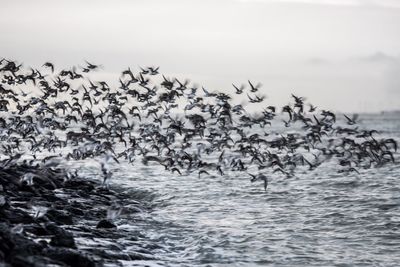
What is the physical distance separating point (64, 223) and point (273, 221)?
7661mm

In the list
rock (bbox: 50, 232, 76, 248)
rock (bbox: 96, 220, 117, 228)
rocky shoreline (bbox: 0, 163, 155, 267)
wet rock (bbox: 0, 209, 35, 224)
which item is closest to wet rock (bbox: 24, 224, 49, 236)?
rocky shoreline (bbox: 0, 163, 155, 267)

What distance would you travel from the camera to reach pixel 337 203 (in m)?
23.5

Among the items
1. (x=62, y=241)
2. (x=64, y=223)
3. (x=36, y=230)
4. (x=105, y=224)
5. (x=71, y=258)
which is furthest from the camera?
(x=105, y=224)

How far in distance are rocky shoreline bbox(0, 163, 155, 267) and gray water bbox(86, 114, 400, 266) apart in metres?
0.82

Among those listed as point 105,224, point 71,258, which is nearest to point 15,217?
point 105,224

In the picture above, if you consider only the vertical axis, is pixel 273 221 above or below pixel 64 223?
below

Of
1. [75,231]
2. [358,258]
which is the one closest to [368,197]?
[358,258]

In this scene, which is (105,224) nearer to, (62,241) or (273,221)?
(62,241)

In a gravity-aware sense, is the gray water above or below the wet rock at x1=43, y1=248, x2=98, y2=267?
below

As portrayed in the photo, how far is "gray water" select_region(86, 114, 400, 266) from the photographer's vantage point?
49.1ft

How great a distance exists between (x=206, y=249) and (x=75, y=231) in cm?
378

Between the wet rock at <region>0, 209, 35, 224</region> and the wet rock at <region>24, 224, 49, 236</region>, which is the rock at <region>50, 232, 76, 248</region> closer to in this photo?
the wet rock at <region>24, 224, 49, 236</region>

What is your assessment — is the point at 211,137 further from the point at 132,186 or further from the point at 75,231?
the point at 75,231

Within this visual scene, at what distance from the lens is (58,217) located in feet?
54.5
